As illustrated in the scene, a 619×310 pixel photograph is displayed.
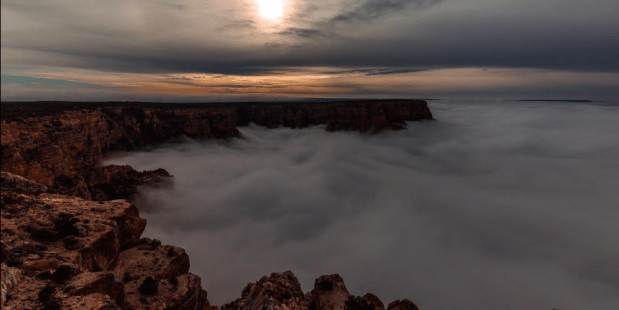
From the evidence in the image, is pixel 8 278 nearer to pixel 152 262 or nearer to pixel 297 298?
pixel 152 262

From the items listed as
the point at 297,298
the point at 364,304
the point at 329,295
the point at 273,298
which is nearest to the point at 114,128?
the point at 329,295

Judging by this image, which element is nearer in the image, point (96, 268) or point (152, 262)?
point (96, 268)

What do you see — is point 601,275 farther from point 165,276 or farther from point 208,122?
point 208,122

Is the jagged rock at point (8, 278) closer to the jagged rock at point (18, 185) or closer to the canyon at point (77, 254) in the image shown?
the canyon at point (77, 254)

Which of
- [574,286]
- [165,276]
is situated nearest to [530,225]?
[574,286]

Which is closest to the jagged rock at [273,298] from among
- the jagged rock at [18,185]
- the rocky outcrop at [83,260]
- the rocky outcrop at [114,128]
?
the rocky outcrop at [83,260]

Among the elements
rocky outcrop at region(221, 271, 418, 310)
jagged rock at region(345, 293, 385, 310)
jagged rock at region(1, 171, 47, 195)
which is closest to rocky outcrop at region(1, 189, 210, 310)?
jagged rock at region(1, 171, 47, 195)
